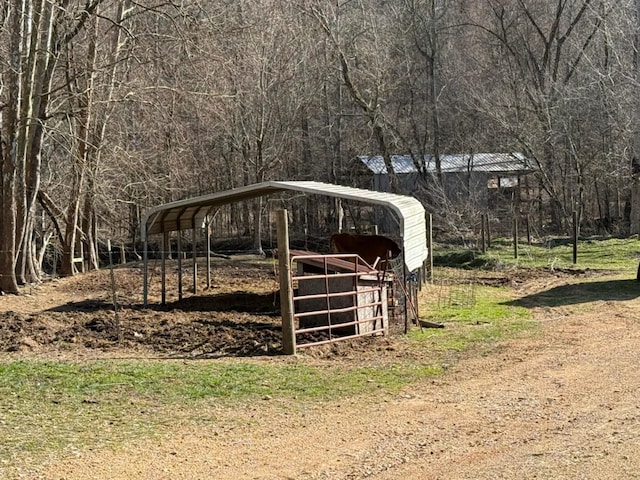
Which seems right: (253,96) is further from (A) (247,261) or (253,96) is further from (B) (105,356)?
(B) (105,356)

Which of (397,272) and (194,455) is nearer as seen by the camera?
(194,455)

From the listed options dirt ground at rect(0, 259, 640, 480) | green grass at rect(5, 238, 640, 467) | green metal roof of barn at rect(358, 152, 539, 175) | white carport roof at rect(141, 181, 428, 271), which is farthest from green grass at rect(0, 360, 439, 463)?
green metal roof of barn at rect(358, 152, 539, 175)

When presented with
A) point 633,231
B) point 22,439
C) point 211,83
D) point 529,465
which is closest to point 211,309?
point 22,439

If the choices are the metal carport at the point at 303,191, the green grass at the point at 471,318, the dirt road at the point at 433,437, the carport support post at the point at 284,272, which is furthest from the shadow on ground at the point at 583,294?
the carport support post at the point at 284,272

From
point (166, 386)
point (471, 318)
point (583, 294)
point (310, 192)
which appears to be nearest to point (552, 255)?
point (583, 294)

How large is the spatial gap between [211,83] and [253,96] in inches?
103

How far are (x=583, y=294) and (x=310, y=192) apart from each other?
738 centimetres

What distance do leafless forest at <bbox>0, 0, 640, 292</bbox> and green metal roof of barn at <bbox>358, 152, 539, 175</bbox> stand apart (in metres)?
0.52

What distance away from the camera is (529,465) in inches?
252

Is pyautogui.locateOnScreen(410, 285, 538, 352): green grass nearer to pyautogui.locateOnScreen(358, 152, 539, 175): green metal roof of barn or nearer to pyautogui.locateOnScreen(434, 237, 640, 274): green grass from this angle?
pyautogui.locateOnScreen(434, 237, 640, 274): green grass

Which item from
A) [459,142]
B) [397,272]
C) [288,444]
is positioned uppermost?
[459,142]

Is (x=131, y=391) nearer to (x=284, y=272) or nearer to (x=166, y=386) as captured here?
(x=166, y=386)

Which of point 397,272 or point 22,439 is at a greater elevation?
point 397,272

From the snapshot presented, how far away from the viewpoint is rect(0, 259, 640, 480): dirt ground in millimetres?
6535
